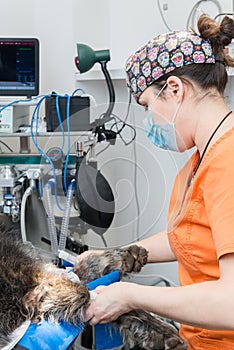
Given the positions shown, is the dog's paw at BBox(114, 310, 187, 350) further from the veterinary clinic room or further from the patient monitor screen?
the patient monitor screen

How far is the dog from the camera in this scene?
819 mm

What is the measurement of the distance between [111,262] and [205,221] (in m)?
0.27

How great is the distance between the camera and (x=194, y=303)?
81 cm

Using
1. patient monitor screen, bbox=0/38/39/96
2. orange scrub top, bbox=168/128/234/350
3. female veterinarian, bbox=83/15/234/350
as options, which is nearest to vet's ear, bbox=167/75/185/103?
female veterinarian, bbox=83/15/234/350

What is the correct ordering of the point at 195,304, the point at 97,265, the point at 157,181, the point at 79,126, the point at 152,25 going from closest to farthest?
the point at 195,304
the point at 97,265
the point at 157,181
the point at 79,126
the point at 152,25

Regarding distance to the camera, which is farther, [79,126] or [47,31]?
[47,31]

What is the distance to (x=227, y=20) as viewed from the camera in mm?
1000

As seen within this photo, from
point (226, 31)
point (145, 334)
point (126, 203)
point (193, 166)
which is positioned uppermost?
point (226, 31)

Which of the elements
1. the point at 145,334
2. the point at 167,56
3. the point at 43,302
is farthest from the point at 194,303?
the point at 167,56

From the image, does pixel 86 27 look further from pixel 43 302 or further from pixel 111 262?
pixel 43 302

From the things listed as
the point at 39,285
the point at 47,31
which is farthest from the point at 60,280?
the point at 47,31

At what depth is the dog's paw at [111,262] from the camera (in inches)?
42.7

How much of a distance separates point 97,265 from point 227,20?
617 mm

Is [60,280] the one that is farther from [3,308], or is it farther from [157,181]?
[157,181]
